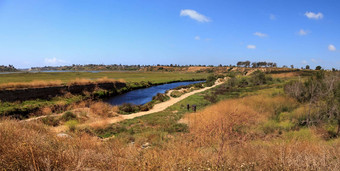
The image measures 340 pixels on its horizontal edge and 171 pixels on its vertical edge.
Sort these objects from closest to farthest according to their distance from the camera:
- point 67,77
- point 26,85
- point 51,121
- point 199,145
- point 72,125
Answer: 1. point 199,145
2. point 72,125
3. point 51,121
4. point 26,85
5. point 67,77

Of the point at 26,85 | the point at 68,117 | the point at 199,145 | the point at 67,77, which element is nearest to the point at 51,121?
the point at 68,117

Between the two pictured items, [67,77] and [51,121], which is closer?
[51,121]

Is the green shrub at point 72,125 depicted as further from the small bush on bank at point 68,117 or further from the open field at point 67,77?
the open field at point 67,77

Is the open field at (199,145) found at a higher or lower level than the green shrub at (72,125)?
higher

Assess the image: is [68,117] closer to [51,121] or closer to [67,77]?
[51,121]

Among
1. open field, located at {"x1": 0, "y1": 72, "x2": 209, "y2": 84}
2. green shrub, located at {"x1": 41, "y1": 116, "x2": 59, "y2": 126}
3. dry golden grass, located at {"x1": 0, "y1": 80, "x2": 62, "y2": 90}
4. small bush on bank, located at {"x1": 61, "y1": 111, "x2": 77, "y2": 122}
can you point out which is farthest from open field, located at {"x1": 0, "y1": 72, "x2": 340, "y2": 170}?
open field, located at {"x1": 0, "y1": 72, "x2": 209, "y2": 84}

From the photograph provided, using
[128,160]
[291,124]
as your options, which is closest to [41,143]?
[128,160]

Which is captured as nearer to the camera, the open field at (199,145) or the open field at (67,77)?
the open field at (199,145)

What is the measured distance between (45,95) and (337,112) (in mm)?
36185

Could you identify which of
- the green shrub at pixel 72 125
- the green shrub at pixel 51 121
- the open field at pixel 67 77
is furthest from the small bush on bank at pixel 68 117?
the open field at pixel 67 77

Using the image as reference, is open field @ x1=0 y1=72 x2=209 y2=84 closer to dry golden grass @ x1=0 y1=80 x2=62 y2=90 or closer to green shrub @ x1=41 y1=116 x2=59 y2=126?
dry golden grass @ x1=0 y1=80 x2=62 y2=90

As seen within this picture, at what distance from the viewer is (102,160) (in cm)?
399

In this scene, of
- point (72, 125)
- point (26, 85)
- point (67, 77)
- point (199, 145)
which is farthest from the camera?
point (67, 77)

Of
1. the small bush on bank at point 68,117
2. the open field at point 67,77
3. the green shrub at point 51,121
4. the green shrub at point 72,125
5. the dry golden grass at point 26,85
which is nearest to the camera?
the green shrub at point 72,125
